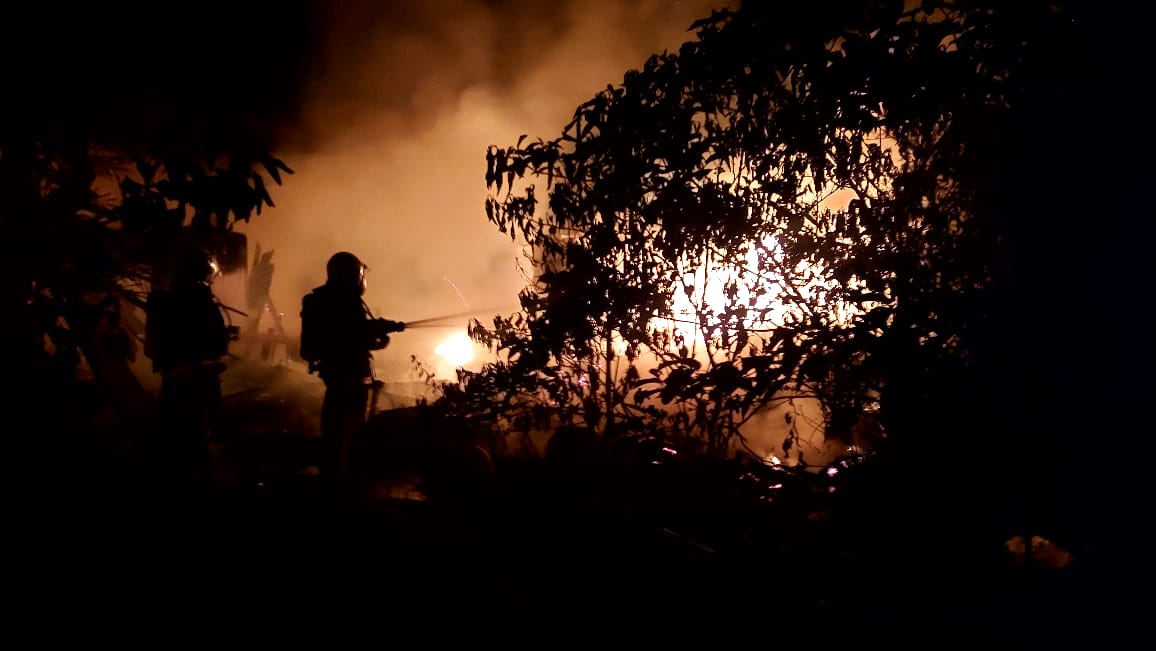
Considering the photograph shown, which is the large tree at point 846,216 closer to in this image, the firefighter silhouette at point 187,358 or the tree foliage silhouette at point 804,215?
the tree foliage silhouette at point 804,215

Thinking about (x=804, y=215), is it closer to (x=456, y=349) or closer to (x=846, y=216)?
(x=846, y=216)

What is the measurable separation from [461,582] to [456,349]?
1555 cm

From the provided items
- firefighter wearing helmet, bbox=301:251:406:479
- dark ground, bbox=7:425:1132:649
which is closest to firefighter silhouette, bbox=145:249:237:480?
dark ground, bbox=7:425:1132:649

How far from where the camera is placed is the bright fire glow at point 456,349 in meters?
18.2

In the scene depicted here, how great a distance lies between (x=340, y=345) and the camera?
4648 mm

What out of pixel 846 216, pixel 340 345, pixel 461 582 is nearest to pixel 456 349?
pixel 340 345

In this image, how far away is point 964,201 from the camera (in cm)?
329

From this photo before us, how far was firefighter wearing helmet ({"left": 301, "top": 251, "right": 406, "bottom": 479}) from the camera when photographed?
15.2ft

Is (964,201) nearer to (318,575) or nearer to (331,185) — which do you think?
(318,575)

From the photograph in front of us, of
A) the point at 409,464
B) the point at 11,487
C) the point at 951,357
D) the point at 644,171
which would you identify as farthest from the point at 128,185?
the point at 409,464

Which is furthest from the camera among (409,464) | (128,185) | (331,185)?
(331,185)

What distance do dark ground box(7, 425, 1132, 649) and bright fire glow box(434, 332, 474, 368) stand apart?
540 inches

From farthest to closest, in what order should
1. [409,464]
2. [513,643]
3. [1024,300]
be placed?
[409,464], [513,643], [1024,300]

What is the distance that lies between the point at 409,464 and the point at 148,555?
3461 mm
